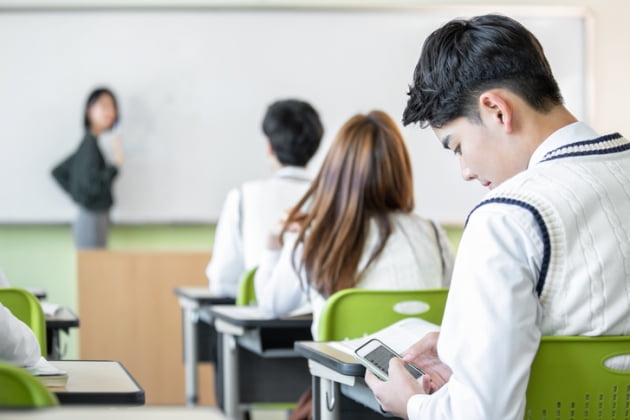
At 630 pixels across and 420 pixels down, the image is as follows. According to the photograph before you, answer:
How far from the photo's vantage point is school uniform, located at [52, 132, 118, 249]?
528 centimetres

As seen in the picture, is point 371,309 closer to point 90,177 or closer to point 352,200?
point 352,200

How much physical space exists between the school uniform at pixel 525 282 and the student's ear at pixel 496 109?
0.11 metres

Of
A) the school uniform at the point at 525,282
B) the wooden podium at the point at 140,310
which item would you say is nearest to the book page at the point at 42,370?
the school uniform at the point at 525,282

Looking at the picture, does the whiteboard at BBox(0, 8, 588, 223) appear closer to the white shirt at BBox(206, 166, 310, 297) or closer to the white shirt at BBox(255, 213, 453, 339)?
the white shirt at BBox(206, 166, 310, 297)

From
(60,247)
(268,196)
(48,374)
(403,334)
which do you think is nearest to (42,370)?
(48,374)

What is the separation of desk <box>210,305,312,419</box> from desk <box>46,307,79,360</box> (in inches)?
19.1

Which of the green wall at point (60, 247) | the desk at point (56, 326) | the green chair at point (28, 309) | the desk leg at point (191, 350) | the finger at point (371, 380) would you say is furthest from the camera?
the green wall at point (60, 247)

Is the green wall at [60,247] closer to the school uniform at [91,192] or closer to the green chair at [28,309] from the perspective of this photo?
the school uniform at [91,192]

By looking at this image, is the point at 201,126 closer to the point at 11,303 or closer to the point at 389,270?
the point at 389,270

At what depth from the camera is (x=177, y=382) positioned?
5160 millimetres

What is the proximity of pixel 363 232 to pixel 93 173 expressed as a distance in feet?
9.53

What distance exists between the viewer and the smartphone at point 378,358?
5.58ft

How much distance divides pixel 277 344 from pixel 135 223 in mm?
2637

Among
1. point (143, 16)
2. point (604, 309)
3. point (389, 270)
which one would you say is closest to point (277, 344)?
point (389, 270)
